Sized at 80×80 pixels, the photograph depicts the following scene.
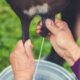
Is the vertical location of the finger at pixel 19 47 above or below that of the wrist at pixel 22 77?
above

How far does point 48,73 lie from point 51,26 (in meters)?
0.22

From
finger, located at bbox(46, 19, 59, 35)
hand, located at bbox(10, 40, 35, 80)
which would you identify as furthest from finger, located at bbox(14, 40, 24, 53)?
finger, located at bbox(46, 19, 59, 35)

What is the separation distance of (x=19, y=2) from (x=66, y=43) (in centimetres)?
28

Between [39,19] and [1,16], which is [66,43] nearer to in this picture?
[39,19]

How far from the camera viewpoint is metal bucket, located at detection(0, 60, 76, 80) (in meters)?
1.98

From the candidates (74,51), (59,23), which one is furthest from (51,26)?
(74,51)

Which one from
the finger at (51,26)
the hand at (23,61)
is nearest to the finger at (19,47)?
the hand at (23,61)

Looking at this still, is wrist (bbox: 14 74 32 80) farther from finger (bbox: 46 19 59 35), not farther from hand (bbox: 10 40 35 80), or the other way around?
finger (bbox: 46 19 59 35)

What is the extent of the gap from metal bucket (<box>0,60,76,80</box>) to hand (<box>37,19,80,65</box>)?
0.18ft

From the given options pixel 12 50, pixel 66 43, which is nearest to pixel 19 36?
pixel 12 50

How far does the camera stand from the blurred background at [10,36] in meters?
1.92

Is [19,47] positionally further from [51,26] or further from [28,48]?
[51,26]

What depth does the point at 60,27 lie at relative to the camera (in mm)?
1967

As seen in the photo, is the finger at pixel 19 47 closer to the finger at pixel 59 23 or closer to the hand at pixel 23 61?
the hand at pixel 23 61
